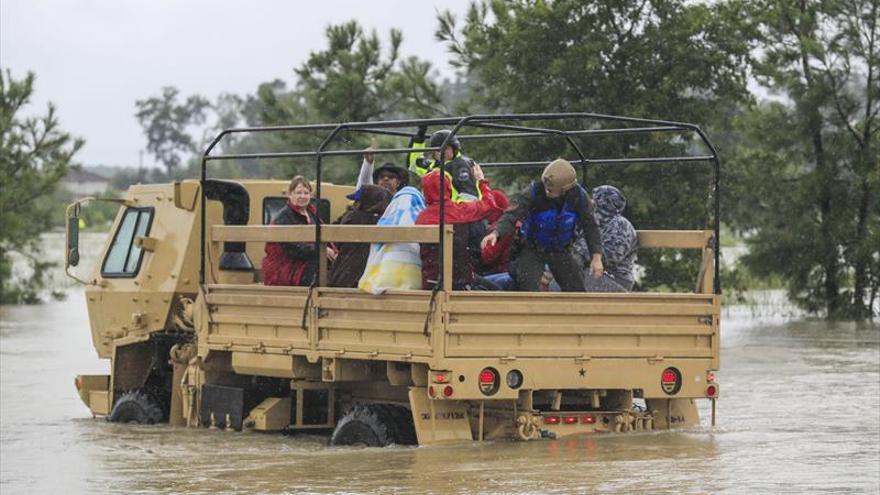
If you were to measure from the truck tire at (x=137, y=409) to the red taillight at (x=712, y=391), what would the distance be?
4.82 meters

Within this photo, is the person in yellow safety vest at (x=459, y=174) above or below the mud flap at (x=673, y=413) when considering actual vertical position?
above

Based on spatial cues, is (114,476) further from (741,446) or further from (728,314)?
(728,314)

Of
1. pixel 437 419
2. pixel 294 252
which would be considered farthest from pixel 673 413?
pixel 294 252

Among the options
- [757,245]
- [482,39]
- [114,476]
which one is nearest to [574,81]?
[482,39]

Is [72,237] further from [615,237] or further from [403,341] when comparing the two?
[615,237]

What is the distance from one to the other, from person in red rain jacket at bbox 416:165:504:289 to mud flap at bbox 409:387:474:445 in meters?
0.80

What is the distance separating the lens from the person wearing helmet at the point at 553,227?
1288 cm

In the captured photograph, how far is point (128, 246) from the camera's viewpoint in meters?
15.9

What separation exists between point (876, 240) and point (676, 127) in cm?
2062

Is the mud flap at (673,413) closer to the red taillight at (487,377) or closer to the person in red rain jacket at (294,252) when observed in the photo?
the red taillight at (487,377)

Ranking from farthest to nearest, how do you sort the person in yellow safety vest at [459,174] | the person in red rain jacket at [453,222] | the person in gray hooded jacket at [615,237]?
the person in gray hooded jacket at [615,237] < the person in yellow safety vest at [459,174] < the person in red rain jacket at [453,222]

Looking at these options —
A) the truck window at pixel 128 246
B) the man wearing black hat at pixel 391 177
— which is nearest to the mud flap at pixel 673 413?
the man wearing black hat at pixel 391 177

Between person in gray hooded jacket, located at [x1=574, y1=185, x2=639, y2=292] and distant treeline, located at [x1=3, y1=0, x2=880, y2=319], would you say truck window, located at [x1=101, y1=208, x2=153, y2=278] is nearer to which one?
person in gray hooded jacket, located at [x1=574, y1=185, x2=639, y2=292]

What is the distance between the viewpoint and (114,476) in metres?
12.2
